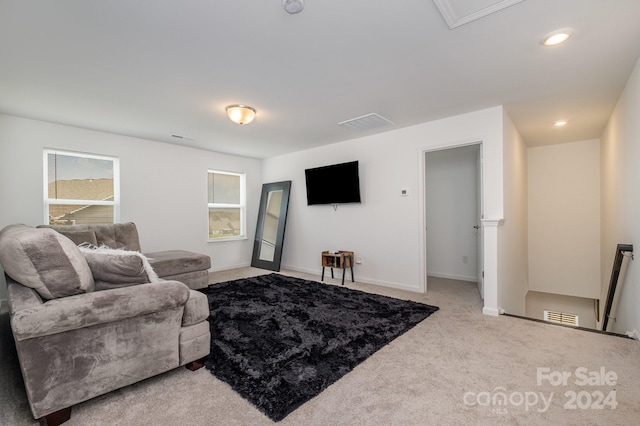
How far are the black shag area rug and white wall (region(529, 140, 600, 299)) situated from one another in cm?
345

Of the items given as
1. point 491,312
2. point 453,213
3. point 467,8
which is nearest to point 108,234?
point 467,8

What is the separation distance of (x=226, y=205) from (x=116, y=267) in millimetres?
4025

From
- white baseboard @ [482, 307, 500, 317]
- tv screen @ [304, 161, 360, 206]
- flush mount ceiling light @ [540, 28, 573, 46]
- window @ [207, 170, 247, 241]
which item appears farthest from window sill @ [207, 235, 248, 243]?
flush mount ceiling light @ [540, 28, 573, 46]

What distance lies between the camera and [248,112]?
324cm

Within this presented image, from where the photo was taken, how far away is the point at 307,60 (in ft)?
7.48

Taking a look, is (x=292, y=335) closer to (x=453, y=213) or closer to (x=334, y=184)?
(x=334, y=184)

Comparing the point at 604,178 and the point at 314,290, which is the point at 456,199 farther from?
the point at 314,290

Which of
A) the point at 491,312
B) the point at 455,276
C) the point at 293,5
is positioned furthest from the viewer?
the point at 455,276

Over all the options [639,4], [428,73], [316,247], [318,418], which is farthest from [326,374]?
[316,247]

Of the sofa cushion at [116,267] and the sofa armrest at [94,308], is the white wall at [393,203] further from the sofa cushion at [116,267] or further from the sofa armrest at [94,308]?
the sofa cushion at [116,267]

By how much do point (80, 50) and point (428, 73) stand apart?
2857 mm

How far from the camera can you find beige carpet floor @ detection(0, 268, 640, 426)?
4.95 ft

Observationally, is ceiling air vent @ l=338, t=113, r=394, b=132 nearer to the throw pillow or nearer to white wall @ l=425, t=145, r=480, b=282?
white wall @ l=425, t=145, r=480, b=282

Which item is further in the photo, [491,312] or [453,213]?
[453,213]
